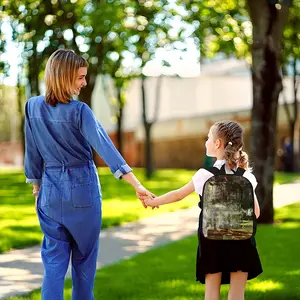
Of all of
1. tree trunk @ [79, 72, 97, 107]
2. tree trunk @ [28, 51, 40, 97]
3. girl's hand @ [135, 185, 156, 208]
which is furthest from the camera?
tree trunk @ [79, 72, 97, 107]

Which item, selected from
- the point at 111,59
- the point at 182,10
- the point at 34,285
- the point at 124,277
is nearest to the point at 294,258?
the point at 124,277

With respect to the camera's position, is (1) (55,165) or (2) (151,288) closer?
(1) (55,165)

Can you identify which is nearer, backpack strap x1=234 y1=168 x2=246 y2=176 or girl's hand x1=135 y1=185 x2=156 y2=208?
backpack strap x1=234 y1=168 x2=246 y2=176

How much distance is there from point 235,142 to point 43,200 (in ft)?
4.03

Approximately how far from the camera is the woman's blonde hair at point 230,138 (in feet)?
13.9

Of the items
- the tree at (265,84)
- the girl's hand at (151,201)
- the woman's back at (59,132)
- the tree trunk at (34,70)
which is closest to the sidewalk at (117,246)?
the tree at (265,84)

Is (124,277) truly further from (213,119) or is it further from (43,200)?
(213,119)

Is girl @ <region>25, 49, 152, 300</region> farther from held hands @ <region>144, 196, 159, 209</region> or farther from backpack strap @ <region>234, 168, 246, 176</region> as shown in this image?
backpack strap @ <region>234, 168, 246, 176</region>

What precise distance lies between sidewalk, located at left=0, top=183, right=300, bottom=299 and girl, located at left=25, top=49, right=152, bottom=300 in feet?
6.09

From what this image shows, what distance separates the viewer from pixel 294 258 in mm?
8195

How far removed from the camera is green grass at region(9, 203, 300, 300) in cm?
607

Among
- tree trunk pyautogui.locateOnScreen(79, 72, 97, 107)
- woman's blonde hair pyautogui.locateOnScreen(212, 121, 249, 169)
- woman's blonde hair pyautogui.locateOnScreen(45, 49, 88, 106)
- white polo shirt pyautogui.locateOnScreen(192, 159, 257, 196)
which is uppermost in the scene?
tree trunk pyautogui.locateOnScreen(79, 72, 97, 107)

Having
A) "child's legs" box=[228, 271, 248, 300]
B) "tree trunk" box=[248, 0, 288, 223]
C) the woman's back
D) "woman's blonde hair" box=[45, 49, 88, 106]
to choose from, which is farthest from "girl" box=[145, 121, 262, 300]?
"tree trunk" box=[248, 0, 288, 223]

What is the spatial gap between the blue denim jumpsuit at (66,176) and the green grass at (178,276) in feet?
5.44
